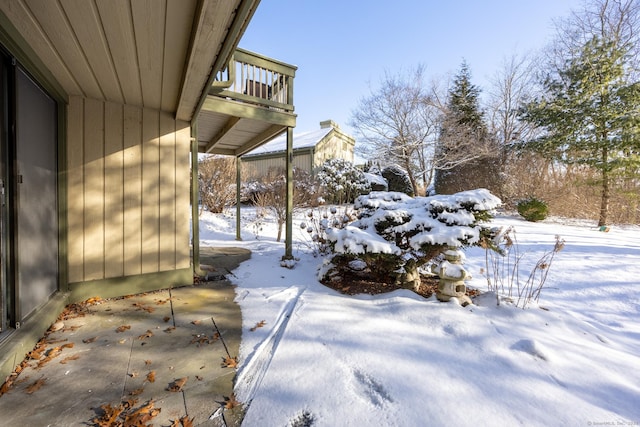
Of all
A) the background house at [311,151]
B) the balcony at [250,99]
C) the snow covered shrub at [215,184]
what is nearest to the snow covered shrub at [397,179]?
the background house at [311,151]

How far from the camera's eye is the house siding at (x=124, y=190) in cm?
258

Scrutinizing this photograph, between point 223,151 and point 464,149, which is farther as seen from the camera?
point 464,149

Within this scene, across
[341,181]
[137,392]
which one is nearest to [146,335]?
[137,392]

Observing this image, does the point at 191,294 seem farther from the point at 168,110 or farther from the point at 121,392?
the point at 168,110

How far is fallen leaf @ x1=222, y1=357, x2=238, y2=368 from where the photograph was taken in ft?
5.57

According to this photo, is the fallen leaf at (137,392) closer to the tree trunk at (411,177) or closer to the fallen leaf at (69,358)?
the fallen leaf at (69,358)

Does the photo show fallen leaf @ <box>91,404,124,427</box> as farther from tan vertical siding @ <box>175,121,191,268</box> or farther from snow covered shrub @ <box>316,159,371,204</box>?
snow covered shrub @ <box>316,159,371,204</box>

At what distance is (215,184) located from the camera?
29.5 feet

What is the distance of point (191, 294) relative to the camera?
9.52ft

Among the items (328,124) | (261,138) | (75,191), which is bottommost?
(75,191)

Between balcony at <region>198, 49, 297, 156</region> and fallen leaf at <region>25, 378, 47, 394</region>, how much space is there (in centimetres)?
284

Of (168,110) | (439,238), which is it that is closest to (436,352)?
(439,238)

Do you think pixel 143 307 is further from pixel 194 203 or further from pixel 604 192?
pixel 604 192

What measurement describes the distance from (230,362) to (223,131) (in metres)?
3.52
